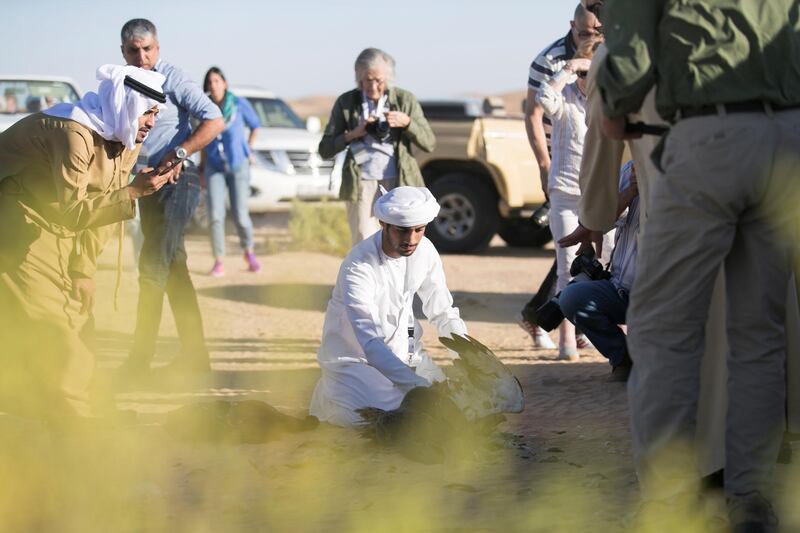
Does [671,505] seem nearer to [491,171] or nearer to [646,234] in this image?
[646,234]

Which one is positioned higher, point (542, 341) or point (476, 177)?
point (542, 341)

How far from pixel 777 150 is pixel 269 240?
12.2 m

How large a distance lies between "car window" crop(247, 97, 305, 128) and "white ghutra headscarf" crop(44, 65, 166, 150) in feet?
42.6

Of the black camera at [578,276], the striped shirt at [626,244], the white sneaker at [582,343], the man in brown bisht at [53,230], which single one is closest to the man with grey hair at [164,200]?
the man in brown bisht at [53,230]

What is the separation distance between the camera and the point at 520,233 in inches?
639

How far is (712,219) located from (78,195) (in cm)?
296

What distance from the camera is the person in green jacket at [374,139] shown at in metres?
8.33

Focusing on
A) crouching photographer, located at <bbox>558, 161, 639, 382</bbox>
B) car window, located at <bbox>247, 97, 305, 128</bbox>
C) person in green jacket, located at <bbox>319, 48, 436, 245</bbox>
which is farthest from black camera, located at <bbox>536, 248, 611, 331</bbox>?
car window, located at <bbox>247, 97, 305, 128</bbox>

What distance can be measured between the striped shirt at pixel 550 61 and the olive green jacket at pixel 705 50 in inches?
141

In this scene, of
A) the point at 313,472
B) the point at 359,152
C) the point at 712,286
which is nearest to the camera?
the point at 712,286

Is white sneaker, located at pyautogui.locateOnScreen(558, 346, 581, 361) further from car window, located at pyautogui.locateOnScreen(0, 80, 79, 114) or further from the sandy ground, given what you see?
car window, located at pyautogui.locateOnScreen(0, 80, 79, 114)

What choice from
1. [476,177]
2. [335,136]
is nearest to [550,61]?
[335,136]

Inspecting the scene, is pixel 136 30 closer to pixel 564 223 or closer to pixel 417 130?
pixel 417 130

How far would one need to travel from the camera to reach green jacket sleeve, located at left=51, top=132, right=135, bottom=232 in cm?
570
